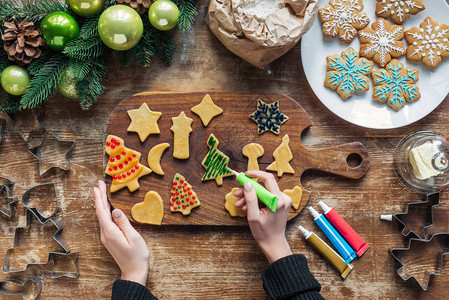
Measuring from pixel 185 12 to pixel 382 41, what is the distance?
2.23 ft

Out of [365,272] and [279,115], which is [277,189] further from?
[365,272]

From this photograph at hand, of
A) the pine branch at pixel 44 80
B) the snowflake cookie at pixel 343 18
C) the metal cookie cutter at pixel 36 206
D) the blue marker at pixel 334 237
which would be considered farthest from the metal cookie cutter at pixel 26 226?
the snowflake cookie at pixel 343 18

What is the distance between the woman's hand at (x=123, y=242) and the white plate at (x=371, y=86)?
0.79 metres

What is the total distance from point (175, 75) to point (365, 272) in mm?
976

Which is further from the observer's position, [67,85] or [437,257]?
[437,257]

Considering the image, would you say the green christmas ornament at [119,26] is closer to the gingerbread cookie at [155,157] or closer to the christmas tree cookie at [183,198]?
the gingerbread cookie at [155,157]

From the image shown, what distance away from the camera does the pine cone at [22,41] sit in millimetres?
1123

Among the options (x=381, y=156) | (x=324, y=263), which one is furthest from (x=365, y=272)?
(x=381, y=156)

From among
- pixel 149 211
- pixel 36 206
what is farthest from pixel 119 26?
pixel 36 206

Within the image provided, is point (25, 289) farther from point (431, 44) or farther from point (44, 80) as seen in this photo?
point (431, 44)

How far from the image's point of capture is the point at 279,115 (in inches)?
49.9

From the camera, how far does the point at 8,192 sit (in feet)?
4.21

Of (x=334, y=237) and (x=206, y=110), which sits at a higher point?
(x=206, y=110)

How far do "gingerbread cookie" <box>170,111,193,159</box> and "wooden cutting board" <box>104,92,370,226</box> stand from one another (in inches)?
0.7
